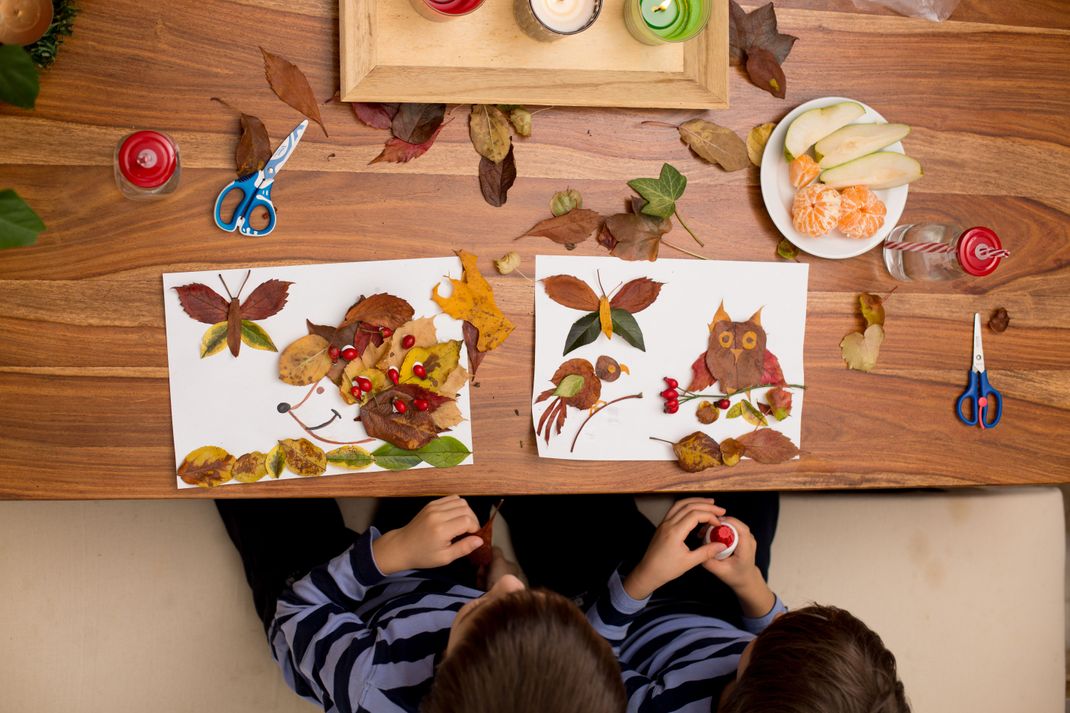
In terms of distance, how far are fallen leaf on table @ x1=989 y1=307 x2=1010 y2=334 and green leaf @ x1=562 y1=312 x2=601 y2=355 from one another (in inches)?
21.1

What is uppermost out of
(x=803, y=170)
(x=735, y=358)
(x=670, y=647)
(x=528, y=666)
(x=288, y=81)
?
(x=288, y=81)

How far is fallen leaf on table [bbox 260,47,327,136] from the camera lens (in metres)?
0.90

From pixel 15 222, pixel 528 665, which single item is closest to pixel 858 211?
pixel 528 665

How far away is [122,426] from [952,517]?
1.19 metres

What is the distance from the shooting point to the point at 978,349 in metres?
1.03

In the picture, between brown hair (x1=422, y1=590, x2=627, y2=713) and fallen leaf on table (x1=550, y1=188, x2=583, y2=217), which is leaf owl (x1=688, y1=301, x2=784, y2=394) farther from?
brown hair (x1=422, y1=590, x2=627, y2=713)

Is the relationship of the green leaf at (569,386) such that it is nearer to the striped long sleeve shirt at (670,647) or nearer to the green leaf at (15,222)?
the striped long sleeve shirt at (670,647)

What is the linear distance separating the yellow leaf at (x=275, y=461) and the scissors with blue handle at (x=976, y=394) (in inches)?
34.0

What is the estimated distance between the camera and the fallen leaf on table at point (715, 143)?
3.17ft

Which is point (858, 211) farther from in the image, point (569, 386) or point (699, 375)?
point (569, 386)

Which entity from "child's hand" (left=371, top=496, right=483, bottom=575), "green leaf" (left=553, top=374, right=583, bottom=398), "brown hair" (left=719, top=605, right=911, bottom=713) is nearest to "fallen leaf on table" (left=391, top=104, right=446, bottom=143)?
"green leaf" (left=553, top=374, right=583, bottom=398)

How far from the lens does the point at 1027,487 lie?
1.24m

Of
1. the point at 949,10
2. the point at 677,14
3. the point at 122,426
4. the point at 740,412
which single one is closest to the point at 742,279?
the point at 740,412

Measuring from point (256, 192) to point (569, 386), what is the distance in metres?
0.43
